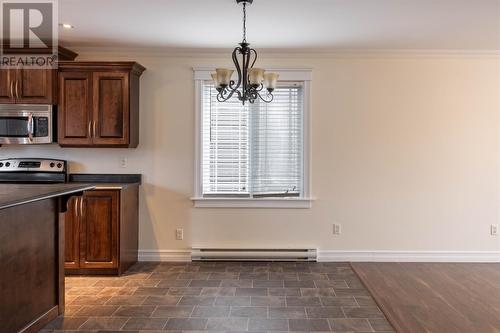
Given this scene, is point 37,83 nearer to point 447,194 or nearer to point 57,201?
point 57,201

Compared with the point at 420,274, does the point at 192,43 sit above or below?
above

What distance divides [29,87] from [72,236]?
1639mm

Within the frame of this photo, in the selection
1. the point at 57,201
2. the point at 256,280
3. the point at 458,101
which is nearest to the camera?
the point at 57,201

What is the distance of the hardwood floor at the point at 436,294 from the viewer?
2773 mm

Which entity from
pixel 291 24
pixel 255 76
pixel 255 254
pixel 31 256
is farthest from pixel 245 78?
pixel 255 254

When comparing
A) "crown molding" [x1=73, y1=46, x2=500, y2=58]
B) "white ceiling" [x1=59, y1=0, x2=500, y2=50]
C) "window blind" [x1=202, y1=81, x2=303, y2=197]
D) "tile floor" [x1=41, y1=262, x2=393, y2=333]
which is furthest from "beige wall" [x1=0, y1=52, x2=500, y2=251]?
"tile floor" [x1=41, y1=262, x2=393, y2=333]

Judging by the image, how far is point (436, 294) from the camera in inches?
132

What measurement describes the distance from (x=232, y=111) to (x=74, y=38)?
6.03ft

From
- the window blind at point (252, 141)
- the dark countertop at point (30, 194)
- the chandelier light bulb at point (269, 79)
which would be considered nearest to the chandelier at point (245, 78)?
the chandelier light bulb at point (269, 79)

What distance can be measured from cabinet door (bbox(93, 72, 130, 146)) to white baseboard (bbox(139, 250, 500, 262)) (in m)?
1.39

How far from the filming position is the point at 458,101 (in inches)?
169

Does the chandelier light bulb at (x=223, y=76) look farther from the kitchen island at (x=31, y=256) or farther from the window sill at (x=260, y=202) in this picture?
the window sill at (x=260, y=202)

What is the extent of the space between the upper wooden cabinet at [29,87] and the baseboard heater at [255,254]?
2.37m

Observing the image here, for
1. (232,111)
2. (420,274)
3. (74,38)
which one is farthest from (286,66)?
(420,274)
